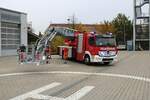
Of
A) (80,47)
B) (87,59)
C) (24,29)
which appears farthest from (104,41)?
(24,29)

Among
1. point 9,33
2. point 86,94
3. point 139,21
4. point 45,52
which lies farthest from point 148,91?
point 139,21

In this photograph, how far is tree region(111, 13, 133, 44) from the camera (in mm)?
105188

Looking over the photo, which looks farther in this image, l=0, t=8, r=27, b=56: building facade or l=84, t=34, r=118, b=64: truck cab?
l=0, t=8, r=27, b=56: building facade

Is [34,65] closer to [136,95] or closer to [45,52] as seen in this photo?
[45,52]

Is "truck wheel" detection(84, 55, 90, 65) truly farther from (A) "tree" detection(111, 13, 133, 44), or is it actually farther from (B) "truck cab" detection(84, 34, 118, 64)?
(A) "tree" detection(111, 13, 133, 44)

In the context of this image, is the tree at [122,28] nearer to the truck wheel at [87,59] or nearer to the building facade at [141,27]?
the building facade at [141,27]

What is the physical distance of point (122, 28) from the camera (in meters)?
107

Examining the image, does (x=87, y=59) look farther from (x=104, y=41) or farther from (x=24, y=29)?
(x=24, y=29)

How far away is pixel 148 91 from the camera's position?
46.4 feet

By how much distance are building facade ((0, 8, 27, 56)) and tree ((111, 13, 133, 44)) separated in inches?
2419

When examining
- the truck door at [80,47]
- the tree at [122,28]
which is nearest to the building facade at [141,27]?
the tree at [122,28]

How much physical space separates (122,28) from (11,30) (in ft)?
221

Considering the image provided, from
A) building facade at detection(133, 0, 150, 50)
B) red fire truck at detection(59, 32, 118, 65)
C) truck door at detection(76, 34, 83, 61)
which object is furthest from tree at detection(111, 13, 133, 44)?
red fire truck at detection(59, 32, 118, 65)

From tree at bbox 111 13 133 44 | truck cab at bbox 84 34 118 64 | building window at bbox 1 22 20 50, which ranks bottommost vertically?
Answer: truck cab at bbox 84 34 118 64
